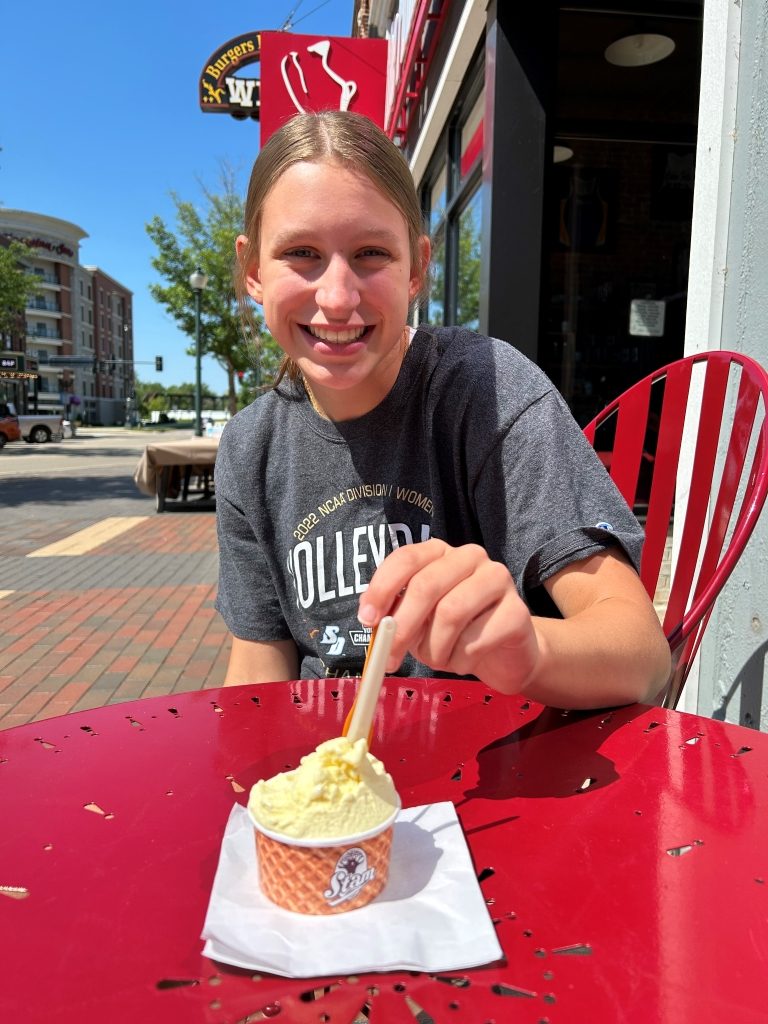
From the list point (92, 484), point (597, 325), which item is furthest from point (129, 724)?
point (92, 484)

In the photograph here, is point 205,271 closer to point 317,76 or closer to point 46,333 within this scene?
point 317,76

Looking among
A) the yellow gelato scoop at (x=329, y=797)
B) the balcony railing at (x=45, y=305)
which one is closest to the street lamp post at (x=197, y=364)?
the yellow gelato scoop at (x=329, y=797)

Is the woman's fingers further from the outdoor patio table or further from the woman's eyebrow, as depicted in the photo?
the outdoor patio table

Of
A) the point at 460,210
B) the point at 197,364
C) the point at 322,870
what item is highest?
the point at 460,210

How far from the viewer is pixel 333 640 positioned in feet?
5.00

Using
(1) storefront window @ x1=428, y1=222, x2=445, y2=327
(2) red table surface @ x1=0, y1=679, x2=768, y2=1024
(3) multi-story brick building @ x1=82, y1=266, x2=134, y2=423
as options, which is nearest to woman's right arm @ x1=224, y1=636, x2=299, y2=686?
(2) red table surface @ x1=0, y1=679, x2=768, y2=1024

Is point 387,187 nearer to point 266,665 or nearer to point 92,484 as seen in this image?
point 266,665

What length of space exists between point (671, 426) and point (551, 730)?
40.6 inches

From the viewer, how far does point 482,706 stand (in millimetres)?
1193

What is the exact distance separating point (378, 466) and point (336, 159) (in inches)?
22.4

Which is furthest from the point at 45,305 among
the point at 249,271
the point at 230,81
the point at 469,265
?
the point at 249,271

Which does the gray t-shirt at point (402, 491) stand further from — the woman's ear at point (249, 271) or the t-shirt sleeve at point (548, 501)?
the woman's ear at point (249, 271)

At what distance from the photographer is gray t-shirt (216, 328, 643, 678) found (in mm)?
1285

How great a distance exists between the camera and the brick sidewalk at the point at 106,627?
3686 millimetres
